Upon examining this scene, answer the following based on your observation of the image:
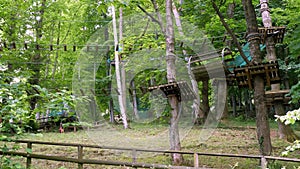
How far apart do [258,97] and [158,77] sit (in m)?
4.43

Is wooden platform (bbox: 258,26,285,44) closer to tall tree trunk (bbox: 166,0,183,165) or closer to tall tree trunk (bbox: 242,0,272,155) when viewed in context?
tall tree trunk (bbox: 242,0,272,155)

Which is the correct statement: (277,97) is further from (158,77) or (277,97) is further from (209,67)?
(158,77)

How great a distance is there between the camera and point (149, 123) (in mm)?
8742

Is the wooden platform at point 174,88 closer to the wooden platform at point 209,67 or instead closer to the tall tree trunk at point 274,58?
the wooden platform at point 209,67

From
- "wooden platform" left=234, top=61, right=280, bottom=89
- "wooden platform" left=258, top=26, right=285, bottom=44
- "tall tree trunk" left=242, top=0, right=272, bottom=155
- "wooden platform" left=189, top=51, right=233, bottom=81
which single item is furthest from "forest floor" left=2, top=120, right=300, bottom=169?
"wooden platform" left=258, top=26, right=285, bottom=44

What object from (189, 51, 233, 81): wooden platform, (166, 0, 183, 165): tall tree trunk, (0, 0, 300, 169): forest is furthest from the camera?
(189, 51, 233, 81): wooden platform

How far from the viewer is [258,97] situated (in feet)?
12.8

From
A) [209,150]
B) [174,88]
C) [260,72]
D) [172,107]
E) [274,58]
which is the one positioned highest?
[274,58]

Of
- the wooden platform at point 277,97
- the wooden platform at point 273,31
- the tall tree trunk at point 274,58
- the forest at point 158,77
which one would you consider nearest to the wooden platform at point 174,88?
the forest at point 158,77

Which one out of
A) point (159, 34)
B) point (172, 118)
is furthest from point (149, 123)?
point (172, 118)

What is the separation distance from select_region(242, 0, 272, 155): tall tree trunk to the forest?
15 millimetres

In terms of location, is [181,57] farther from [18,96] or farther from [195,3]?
[18,96]

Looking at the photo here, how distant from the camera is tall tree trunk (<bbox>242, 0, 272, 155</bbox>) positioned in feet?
12.3

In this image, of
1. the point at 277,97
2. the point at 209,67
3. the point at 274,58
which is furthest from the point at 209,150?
the point at 274,58
